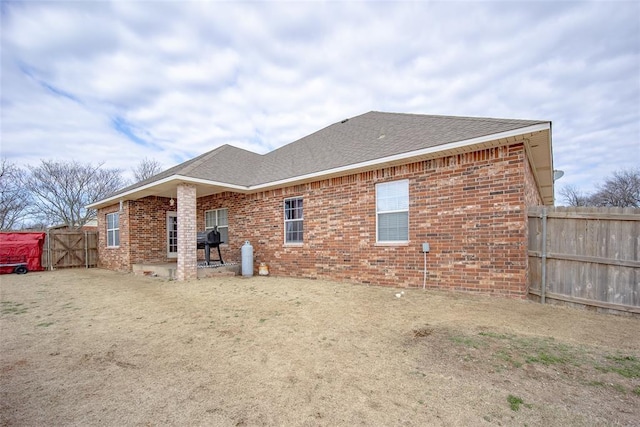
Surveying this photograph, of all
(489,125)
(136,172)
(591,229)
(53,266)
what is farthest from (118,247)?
(136,172)

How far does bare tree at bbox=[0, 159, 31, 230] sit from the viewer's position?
2302 centimetres

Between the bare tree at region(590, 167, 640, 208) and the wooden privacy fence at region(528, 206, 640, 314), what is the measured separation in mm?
29560

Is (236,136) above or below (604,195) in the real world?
above

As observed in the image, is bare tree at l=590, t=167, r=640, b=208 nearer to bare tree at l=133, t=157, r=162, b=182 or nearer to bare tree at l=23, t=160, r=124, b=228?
bare tree at l=133, t=157, r=162, b=182

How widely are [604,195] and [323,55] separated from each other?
3287 centimetres

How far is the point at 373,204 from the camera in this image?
323 inches

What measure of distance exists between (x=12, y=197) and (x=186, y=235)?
2496cm

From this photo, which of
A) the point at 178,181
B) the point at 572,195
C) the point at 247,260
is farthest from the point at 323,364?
the point at 572,195

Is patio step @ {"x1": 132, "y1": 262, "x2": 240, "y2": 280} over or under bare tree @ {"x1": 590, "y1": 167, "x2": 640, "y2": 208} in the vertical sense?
under

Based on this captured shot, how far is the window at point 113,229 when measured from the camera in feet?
45.5

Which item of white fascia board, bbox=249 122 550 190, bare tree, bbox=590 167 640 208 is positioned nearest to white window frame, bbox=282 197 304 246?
white fascia board, bbox=249 122 550 190

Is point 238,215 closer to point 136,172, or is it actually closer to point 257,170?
point 257,170

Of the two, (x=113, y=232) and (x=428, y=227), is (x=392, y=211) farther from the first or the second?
(x=113, y=232)

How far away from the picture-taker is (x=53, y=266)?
48.2 ft
